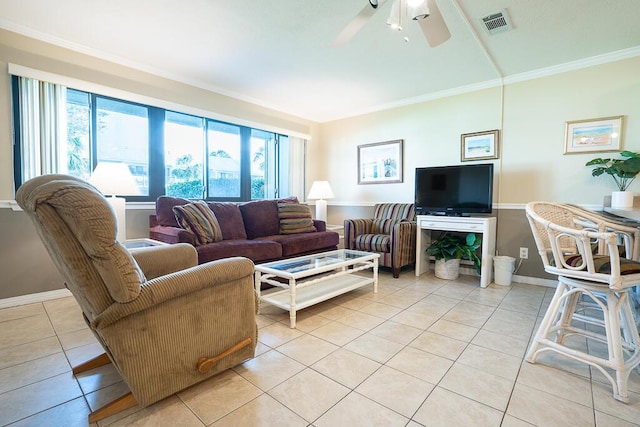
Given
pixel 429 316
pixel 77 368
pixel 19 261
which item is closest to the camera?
pixel 77 368

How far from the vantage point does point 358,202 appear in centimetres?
471

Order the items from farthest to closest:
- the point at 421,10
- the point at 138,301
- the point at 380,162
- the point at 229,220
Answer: the point at 380,162
the point at 229,220
the point at 421,10
the point at 138,301

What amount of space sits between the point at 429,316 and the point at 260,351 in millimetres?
1362

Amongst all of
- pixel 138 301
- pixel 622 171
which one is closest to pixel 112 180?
pixel 138 301

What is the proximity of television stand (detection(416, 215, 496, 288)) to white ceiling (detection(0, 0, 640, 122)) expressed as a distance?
5.33 feet

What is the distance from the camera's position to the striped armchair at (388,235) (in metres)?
3.47

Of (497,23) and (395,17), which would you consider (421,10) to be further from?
(497,23)

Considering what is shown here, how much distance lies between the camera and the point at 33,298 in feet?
8.41

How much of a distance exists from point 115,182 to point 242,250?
121 centimetres

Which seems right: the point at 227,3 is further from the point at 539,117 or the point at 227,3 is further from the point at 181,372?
the point at 539,117

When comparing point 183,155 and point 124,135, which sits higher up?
point 124,135

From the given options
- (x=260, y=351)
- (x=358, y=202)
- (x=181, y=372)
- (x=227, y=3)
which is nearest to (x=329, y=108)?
(x=358, y=202)

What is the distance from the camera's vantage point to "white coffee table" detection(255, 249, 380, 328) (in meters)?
2.21

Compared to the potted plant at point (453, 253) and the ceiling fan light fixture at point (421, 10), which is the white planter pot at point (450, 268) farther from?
the ceiling fan light fixture at point (421, 10)
